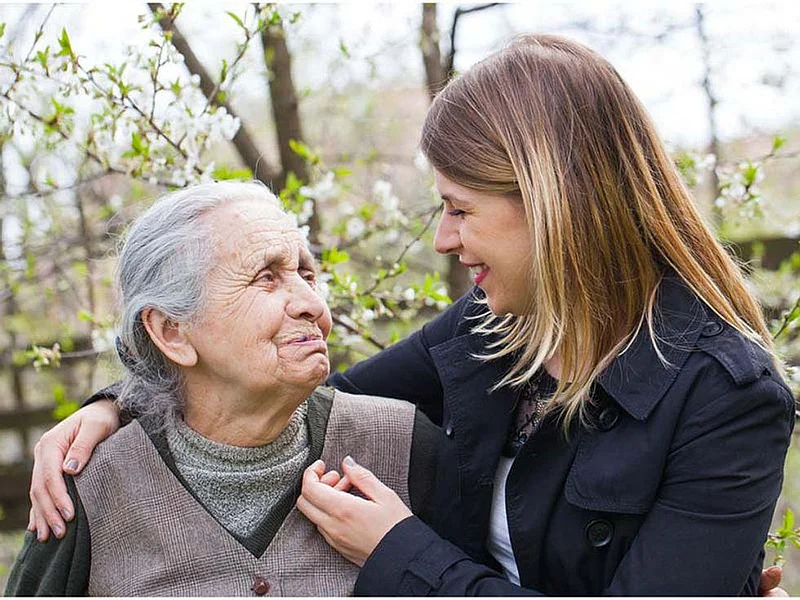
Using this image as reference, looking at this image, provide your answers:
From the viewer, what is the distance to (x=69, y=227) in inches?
185

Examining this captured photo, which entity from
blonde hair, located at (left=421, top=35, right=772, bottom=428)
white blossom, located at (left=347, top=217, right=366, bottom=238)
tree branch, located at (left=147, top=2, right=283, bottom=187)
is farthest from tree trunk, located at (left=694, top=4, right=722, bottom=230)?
blonde hair, located at (left=421, top=35, right=772, bottom=428)

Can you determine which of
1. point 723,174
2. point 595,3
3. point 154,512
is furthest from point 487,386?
point 595,3

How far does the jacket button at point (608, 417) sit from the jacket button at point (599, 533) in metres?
0.19

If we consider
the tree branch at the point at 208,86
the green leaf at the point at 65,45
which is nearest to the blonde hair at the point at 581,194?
the tree branch at the point at 208,86

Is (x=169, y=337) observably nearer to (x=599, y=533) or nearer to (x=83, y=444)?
(x=83, y=444)

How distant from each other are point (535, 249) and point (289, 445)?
Result: 73cm

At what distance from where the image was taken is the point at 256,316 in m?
1.99

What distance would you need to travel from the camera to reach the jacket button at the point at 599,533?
1.88 m

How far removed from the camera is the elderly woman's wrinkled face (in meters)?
1.98

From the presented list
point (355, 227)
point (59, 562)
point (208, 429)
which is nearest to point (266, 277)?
point (208, 429)

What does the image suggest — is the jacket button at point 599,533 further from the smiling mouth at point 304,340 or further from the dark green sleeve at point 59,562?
the dark green sleeve at point 59,562

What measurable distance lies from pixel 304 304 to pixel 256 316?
0.35 feet

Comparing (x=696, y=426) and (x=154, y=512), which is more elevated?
(x=696, y=426)

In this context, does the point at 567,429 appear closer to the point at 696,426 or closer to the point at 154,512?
the point at 696,426
